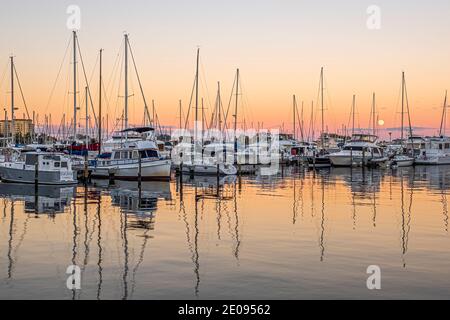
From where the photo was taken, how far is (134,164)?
53.1 m

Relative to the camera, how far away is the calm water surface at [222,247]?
14.4 metres

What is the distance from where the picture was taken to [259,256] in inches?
720

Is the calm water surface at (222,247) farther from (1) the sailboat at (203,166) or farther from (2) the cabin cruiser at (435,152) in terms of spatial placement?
(2) the cabin cruiser at (435,152)

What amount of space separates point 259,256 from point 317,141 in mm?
116642

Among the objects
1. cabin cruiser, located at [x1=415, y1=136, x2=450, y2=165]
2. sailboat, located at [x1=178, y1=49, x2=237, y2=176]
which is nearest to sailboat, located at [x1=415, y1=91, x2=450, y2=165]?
cabin cruiser, located at [x1=415, y1=136, x2=450, y2=165]

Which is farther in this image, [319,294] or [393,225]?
[393,225]

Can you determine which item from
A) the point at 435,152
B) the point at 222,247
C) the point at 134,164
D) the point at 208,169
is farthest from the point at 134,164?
the point at 435,152

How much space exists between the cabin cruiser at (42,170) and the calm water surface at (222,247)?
873 cm

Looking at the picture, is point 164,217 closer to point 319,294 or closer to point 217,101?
point 319,294

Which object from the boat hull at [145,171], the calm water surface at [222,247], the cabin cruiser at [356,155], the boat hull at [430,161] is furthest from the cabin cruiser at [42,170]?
the boat hull at [430,161]

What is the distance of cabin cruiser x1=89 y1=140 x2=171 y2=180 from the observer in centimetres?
5266

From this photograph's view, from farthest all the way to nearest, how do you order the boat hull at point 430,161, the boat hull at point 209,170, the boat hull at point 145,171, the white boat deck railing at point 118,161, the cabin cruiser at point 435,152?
the cabin cruiser at point 435,152 → the boat hull at point 430,161 → the boat hull at point 209,170 → the white boat deck railing at point 118,161 → the boat hull at point 145,171

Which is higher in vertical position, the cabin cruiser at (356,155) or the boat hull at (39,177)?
the cabin cruiser at (356,155)
